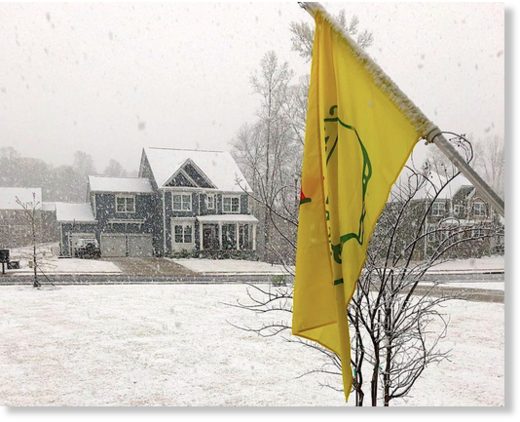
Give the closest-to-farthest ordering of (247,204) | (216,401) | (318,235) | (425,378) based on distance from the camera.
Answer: (318,235) < (216,401) < (425,378) < (247,204)

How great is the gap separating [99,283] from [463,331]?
11.5 metres

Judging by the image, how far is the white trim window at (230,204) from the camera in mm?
26500

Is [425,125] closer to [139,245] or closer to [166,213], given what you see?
[166,213]

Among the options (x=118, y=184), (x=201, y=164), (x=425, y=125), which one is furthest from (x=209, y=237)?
(x=425, y=125)

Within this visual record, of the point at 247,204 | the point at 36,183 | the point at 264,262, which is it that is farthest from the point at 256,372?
the point at 36,183

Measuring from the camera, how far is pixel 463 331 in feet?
29.9

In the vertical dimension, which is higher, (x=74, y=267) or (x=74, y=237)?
(x=74, y=237)

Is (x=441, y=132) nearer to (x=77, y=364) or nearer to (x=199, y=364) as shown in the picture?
(x=199, y=364)

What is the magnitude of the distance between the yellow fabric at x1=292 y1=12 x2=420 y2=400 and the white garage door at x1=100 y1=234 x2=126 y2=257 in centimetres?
2446

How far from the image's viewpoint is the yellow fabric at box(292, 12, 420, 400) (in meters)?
1.93

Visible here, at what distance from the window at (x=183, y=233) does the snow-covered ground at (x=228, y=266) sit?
57.2 inches

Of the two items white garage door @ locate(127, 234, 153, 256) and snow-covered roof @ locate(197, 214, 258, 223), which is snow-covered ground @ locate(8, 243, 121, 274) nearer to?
white garage door @ locate(127, 234, 153, 256)

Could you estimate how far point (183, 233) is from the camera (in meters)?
25.2

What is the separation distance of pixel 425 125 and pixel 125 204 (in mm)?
25292
